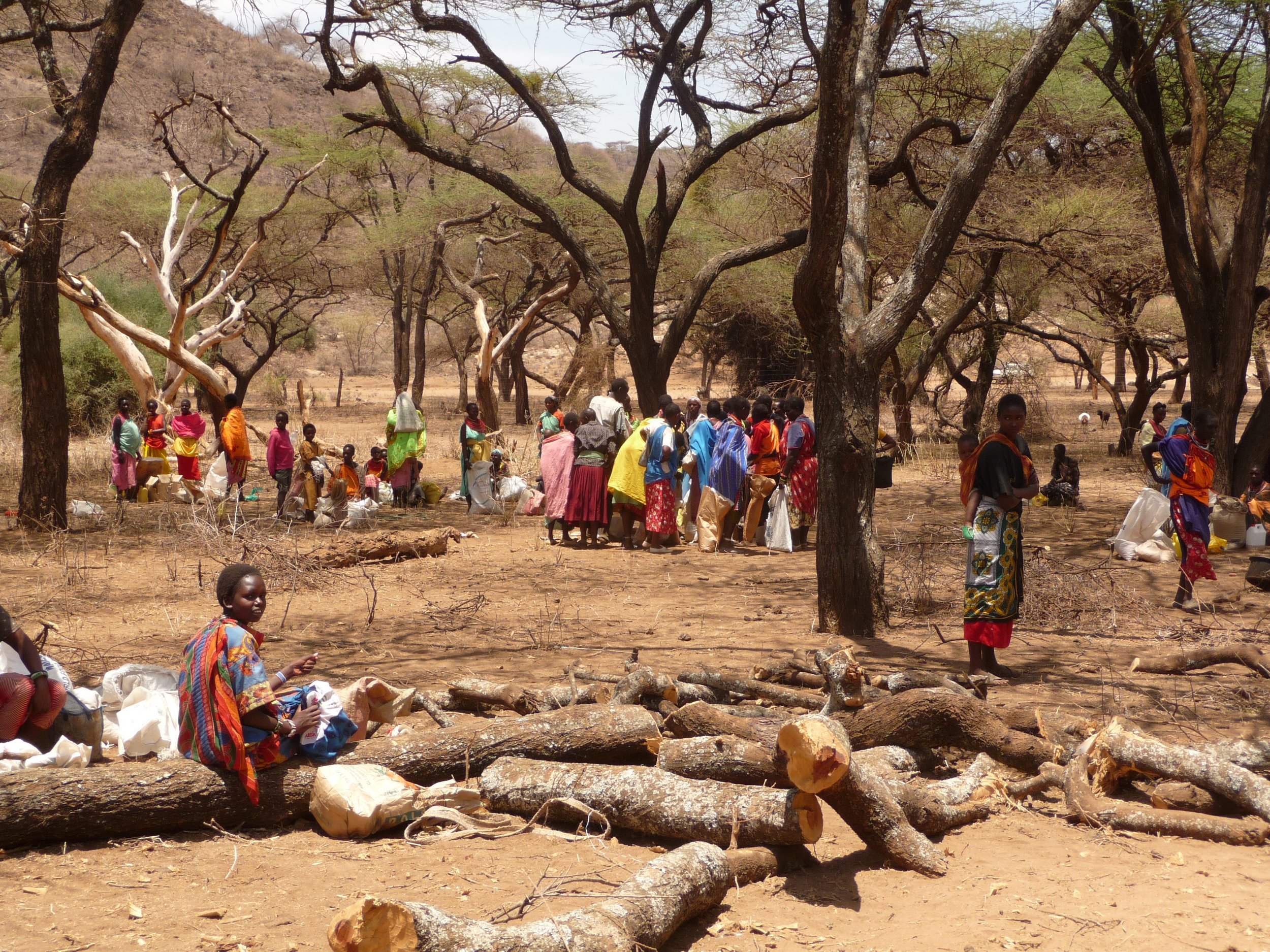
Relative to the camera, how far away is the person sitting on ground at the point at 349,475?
1212 centimetres

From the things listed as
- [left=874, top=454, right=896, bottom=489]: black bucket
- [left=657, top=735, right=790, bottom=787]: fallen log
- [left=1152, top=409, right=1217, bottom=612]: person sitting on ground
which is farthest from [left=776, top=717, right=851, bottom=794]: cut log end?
[left=874, top=454, right=896, bottom=489]: black bucket

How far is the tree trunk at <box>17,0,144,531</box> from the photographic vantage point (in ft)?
33.5

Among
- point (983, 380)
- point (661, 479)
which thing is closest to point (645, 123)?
point (661, 479)

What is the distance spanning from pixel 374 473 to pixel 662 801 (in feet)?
33.1

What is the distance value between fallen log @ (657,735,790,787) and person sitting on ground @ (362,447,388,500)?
958cm

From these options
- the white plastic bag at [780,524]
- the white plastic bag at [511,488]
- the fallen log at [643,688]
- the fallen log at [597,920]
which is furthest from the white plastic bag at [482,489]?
the fallen log at [597,920]

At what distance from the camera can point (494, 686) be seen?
5.02 metres

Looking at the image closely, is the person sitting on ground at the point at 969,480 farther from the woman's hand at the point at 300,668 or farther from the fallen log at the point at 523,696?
the woman's hand at the point at 300,668

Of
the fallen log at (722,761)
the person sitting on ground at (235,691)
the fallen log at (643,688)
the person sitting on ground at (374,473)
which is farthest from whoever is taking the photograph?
the person sitting on ground at (374,473)

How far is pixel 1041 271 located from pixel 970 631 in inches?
544

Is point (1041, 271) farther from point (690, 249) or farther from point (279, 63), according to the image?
point (279, 63)

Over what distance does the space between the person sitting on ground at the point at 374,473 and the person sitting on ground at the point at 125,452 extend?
267 cm

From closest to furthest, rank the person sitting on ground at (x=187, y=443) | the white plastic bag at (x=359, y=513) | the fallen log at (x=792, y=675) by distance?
the fallen log at (x=792, y=675) < the white plastic bag at (x=359, y=513) < the person sitting on ground at (x=187, y=443)

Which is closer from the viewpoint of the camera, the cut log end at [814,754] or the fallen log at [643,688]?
the cut log end at [814,754]
